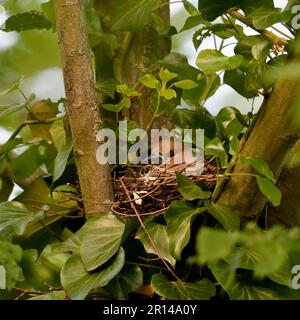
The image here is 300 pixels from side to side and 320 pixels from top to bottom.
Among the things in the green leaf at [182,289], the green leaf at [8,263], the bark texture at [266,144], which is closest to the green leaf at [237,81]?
the bark texture at [266,144]

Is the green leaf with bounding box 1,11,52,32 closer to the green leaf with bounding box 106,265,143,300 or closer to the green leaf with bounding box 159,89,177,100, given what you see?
the green leaf with bounding box 159,89,177,100

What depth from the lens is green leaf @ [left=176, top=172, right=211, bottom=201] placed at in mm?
749

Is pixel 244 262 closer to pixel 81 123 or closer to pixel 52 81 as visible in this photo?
pixel 81 123

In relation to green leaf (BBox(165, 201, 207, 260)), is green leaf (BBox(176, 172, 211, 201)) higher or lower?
higher

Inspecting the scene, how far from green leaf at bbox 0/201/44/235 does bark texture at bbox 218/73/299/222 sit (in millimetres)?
278

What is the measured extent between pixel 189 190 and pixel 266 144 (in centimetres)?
12

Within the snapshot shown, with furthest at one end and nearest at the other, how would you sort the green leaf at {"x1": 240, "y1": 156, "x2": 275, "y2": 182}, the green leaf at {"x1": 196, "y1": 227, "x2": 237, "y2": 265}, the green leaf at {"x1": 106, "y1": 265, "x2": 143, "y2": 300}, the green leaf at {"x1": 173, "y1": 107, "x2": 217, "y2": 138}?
1. the green leaf at {"x1": 173, "y1": 107, "x2": 217, "y2": 138}
2. the green leaf at {"x1": 106, "y1": 265, "x2": 143, "y2": 300}
3. the green leaf at {"x1": 240, "y1": 156, "x2": 275, "y2": 182}
4. the green leaf at {"x1": 196, "y1": 227, "x2": 237, "y2": 265}

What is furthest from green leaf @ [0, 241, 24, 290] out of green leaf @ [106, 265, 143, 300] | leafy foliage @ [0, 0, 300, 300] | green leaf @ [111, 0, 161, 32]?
green leaf @ [111, 0, 161, 32]

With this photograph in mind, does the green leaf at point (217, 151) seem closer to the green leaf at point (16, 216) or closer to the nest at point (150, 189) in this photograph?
the nest at point (150, 189)

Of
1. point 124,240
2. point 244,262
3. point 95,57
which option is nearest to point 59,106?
point 95,57

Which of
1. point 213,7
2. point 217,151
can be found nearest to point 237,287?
point 217,151

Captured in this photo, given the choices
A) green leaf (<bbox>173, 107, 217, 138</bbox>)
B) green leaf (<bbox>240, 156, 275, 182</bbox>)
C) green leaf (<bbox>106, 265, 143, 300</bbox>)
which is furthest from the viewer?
green leaf (<bbox>173, 107, 217, 138</bbox>)

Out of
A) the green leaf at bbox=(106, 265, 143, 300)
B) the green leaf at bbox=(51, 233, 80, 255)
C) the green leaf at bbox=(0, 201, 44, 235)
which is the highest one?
the green leaf at bbox=(0, 201, 44, 235)

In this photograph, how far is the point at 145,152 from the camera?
0.96 metres
